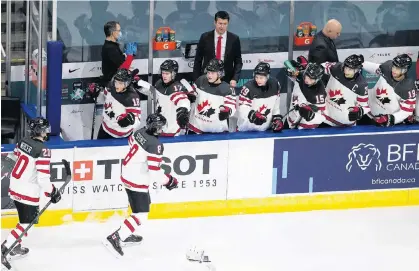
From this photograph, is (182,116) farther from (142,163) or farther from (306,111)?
(306,111)

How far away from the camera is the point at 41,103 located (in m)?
9.19

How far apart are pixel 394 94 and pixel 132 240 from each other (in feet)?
9.84

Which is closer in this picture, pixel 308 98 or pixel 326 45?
pixel 308 98

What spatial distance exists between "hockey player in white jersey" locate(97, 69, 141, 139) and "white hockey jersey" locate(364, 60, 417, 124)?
8.08ft

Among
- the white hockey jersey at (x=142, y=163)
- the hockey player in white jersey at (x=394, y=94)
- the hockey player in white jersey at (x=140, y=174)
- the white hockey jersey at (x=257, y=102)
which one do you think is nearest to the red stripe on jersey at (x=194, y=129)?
the white hockey jersey at (x=257, y=102)

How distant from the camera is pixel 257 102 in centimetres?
920

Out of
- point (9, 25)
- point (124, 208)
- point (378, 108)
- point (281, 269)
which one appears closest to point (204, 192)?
point (124, 208)

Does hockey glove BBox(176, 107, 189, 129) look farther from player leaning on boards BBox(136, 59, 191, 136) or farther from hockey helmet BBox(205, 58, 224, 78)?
hockey helmet BBox(205, 58, 224, 78)

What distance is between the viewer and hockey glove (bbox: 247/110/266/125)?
9167mm

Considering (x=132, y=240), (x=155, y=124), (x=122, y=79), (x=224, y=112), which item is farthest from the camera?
(x=224, y=112)

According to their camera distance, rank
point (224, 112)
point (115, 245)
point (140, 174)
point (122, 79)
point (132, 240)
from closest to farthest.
→ point (140, 174) → point (115, 245) → point (132, 240) → point (122, 79) → point (224, 112)

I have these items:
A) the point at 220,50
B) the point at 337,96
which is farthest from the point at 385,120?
the point at 220,50

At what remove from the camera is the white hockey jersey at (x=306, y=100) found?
30.6ft

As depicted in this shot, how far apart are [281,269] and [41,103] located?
111 inches
